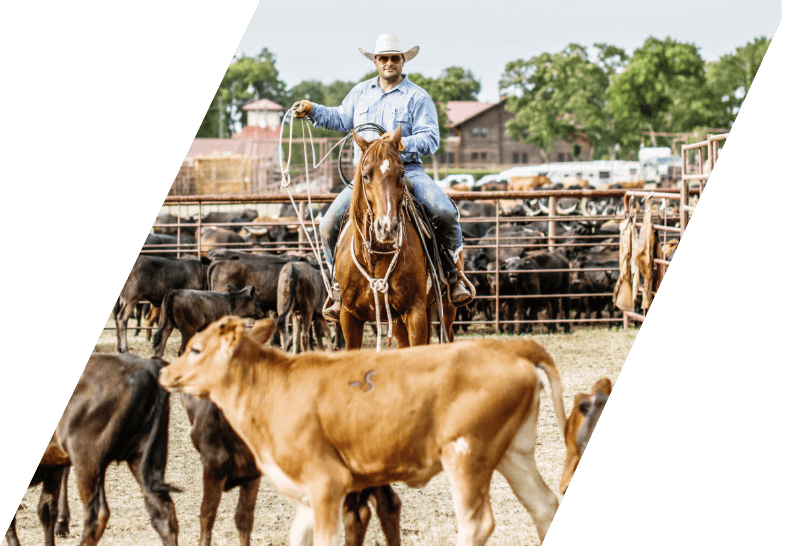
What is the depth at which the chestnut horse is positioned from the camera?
3.83m

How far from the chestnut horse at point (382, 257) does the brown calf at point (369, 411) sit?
0.96 meters

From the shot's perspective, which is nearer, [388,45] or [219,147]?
[388,45]

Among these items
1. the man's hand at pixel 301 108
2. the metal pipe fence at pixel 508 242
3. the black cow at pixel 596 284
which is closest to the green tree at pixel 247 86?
the metal pipe fence at pixel 508 242

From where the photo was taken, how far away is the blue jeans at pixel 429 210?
4730mm

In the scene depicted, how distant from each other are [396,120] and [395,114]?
35 mm

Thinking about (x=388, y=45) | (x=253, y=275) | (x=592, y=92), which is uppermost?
(x=592, y=92)

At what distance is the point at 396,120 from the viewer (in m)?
4.54

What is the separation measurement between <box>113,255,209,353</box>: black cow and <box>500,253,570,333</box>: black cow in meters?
4.51

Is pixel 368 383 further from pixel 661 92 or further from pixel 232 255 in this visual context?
pixel 661 92

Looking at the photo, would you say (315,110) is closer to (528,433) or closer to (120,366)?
(120,366)

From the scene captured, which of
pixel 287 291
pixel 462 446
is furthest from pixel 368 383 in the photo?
pixel 287 291

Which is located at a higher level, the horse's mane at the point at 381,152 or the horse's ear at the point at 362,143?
A: the horse's ear at the point at 362,143

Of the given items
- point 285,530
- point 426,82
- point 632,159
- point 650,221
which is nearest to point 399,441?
point 285,530

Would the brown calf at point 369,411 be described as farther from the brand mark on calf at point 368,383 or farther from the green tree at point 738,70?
the green tree at point 738,70
